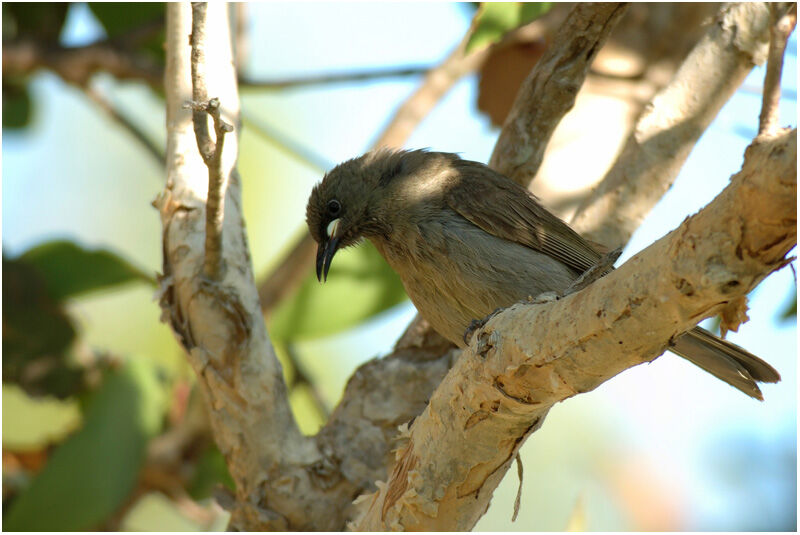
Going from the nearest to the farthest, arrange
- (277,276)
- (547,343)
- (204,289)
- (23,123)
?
(547,343) < (204,289) < (277,276) < (23,123)

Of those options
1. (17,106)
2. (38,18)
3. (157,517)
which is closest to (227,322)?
(38,18)

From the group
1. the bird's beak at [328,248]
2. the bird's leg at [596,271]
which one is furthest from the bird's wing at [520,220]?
the bird's leg at [596,271]

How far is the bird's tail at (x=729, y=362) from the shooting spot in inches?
126

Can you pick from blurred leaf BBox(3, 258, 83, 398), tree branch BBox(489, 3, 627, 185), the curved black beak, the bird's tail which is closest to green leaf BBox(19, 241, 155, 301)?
blurred leaf BBox(3, 258, 83, 398)

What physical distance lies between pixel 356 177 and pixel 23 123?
10.1ft

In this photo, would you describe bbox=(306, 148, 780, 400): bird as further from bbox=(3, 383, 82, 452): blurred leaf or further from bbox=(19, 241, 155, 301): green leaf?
bbox=(3, 383, 82, 452): blurred leaf

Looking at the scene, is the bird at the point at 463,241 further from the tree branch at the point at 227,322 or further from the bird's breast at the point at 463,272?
the tree branch at the point at 227,322

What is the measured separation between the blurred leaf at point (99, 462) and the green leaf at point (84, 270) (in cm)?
51

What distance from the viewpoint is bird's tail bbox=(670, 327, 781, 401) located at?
3.20 m

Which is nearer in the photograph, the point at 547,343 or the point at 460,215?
the point at 547,343

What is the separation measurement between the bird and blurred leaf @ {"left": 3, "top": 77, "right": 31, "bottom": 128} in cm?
296

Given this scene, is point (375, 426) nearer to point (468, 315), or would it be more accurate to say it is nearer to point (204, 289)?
point (468, 315)

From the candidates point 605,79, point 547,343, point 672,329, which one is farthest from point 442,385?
point 605,79

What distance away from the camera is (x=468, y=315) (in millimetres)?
3410
